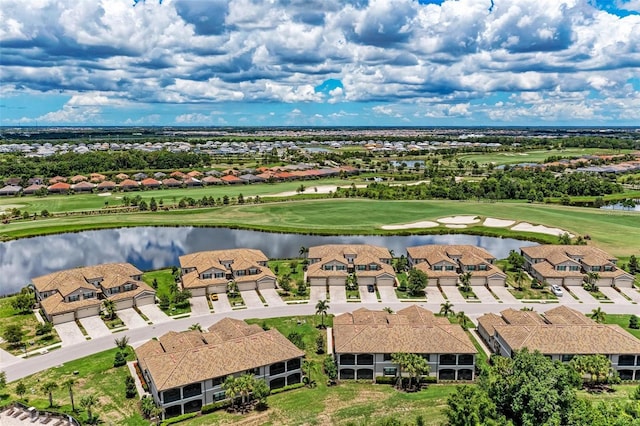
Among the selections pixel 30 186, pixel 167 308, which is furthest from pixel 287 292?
pixel 30 186

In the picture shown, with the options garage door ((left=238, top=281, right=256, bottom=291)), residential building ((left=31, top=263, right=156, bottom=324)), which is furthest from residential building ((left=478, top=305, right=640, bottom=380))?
residential building ((left=31, top=263, right=156, bottom=324))

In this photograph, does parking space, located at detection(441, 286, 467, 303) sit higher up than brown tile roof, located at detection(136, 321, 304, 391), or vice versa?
brown tile roof, located at detection(136, 321, 304, 391)

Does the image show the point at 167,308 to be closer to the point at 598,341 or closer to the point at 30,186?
the point at 598,341

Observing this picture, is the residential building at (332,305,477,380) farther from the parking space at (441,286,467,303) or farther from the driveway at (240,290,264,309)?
the driveway at (240,290,264,309)

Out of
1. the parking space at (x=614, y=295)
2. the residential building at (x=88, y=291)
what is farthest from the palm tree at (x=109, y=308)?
the parking space at (x=614, y=295)

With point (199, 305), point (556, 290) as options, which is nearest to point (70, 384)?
point (199, 305)

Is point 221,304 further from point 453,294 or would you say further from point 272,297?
point 453,294

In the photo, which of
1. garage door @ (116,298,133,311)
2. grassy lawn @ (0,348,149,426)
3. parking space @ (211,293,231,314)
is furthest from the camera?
parking space @ (211,293,231,314)
